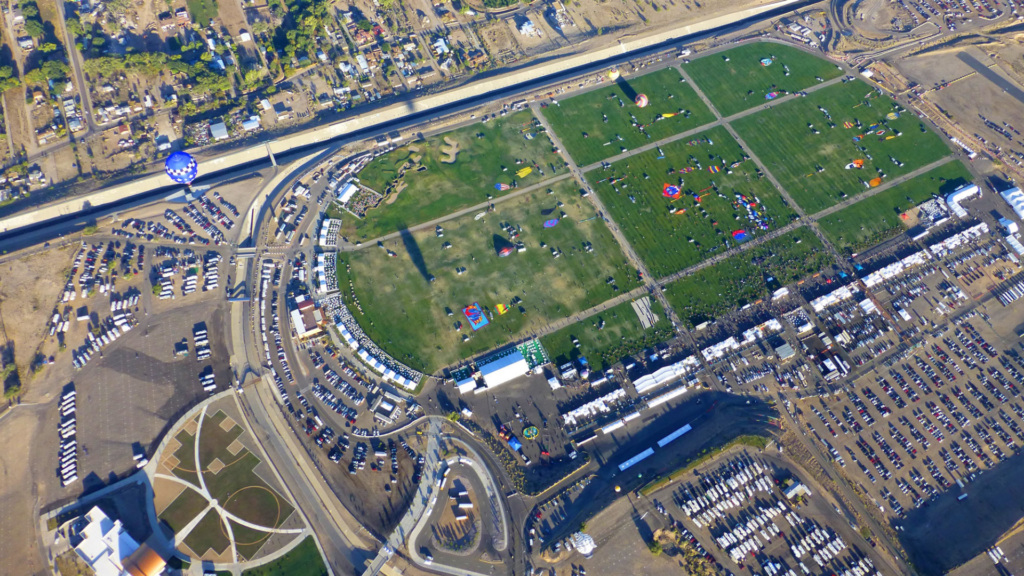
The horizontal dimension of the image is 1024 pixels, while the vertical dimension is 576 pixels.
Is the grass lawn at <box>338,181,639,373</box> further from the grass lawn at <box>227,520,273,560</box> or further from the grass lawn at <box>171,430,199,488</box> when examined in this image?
the grass lawn at <box>227,520,273,560</box>

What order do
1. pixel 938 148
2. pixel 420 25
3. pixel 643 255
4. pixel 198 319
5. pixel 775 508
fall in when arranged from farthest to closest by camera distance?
1. pixel 420 25
2. pixel 938 148
3. pixel 643 255
4. pixel 198 319
5. pixel 775 508

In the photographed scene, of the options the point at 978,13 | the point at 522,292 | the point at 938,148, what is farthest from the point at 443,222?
the point at 978,13

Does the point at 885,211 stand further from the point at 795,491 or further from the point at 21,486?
the point at 21,486

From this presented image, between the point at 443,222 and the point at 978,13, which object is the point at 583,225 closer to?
the point at 443,222

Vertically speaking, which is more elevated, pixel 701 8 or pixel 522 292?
pixel 701 8

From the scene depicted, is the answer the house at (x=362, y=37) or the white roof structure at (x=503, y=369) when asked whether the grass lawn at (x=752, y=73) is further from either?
the house at (x=362, y=37)

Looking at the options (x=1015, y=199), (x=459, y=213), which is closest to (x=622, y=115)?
(x=459, y=213)

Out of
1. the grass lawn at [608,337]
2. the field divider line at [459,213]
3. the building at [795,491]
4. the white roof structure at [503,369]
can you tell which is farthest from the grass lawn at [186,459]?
the building at [795,491]
